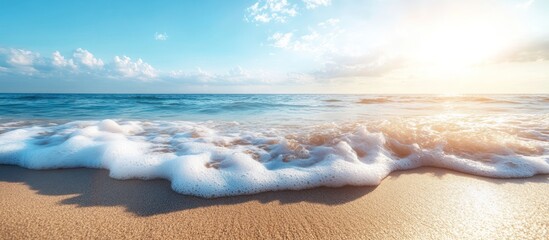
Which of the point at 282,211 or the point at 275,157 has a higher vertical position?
the point at 275,157

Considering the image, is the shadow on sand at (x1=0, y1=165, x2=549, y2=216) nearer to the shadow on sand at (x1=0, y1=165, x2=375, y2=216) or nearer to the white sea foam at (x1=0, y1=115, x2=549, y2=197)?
the shadow on sand at (x1=0, y1=165, x2=375, y2=216)

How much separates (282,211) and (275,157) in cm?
133

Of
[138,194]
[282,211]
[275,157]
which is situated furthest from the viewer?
[275,157]

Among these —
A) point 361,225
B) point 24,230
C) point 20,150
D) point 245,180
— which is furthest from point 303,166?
point 20,150

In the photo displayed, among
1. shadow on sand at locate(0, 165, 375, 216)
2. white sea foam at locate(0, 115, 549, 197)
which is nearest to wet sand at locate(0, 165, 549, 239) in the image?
shadow on sand at locate(0, 165, 375, 216)

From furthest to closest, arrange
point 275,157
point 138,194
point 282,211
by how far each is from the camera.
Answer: point 275,157 → point 138,194 → point 282,211

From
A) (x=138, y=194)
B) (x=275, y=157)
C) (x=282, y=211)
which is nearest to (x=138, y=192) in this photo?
(x=138, y=194)

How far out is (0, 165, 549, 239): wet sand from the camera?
1718 millimetres

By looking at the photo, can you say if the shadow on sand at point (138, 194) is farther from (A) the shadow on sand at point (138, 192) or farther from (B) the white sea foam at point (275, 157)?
(B) the white sea foam at point (275, 157)

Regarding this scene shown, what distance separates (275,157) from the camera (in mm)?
3322

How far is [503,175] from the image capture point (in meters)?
2.76

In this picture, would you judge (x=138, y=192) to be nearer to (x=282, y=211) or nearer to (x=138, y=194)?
(x=138, y=194)

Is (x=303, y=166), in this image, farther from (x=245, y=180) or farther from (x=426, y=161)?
(x=426, y=161)

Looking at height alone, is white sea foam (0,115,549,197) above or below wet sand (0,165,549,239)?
above
